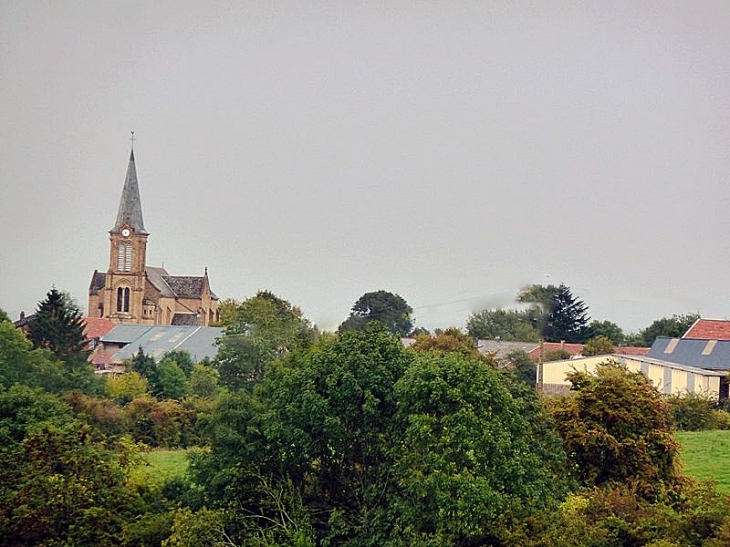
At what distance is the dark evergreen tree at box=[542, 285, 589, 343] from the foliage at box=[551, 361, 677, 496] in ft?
199

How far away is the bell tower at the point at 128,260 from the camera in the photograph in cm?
12638

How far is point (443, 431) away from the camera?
23.1 m

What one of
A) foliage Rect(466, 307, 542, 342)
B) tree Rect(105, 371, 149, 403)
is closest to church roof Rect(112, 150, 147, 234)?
foliage Rect(466, 307, 542, 342)

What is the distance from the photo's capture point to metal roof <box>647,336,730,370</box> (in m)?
55.7

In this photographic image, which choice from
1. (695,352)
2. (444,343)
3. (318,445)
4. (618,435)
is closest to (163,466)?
(318,445)

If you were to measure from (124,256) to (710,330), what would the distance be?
8235 centimetres

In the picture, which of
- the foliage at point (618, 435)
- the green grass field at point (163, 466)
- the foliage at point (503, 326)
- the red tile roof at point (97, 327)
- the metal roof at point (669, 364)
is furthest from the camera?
the red tile roof at point (97, 327)

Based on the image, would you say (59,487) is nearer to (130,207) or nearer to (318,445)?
(318,445)

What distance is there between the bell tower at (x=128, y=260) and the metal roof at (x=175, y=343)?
31799 millimetres

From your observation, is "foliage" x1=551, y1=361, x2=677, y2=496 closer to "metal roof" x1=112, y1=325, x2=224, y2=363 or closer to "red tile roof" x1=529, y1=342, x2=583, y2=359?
"red tile roof" x1=529, y1=342, x2=583, y2=359

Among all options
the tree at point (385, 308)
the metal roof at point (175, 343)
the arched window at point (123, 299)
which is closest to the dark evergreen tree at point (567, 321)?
the tree at point (385, 308)

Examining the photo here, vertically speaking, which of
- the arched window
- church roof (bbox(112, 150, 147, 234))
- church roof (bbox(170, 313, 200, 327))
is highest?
church roof (bbox(112, 150, 147, 234))

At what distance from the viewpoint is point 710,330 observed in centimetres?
6438

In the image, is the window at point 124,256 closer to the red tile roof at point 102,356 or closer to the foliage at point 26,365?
the red tile roof at point 102,356
